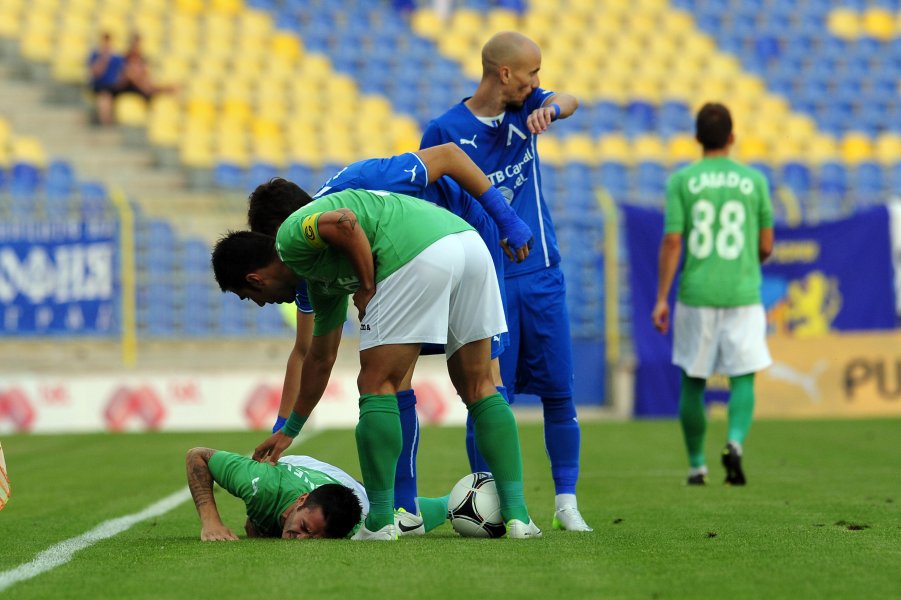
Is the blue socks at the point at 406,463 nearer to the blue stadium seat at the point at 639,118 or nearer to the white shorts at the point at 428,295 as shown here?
the white shorts at the point at 428,295

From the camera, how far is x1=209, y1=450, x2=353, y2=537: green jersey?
548 cm

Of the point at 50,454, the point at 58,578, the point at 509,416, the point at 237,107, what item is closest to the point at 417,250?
the point at 509,416

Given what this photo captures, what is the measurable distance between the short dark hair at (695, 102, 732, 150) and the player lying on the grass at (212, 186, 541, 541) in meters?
3.74

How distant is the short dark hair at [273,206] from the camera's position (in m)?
5.61

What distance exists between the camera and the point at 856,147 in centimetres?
2227

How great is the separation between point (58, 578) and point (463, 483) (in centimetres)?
183

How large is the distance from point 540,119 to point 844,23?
20776 mm

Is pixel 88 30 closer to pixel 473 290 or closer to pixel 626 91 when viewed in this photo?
pixel 626 91

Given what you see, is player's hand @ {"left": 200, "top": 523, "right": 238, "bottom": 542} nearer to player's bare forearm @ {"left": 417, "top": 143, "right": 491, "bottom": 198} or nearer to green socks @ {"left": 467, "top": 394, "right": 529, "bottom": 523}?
green socks @ {"left": 467, "top": 394, "right": 529, "bottom": 523}

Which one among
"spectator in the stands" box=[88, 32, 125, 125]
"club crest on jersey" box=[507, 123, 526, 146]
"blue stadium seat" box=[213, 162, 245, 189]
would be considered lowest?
"club crest on jersey" box=[507, 123, 526, 146]

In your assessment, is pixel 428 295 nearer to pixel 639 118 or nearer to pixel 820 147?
pixel 639 118

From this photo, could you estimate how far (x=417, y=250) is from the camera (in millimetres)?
5098

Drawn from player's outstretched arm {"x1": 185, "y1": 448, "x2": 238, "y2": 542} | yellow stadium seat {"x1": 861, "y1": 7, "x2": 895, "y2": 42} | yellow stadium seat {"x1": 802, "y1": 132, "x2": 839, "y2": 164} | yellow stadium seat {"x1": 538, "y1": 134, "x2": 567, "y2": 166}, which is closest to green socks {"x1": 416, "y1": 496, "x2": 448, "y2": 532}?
player's outstretched arm {"x1": 185, "y1": 448, "x2": 238, "y2": 542}

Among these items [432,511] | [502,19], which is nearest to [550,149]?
[502,19]
